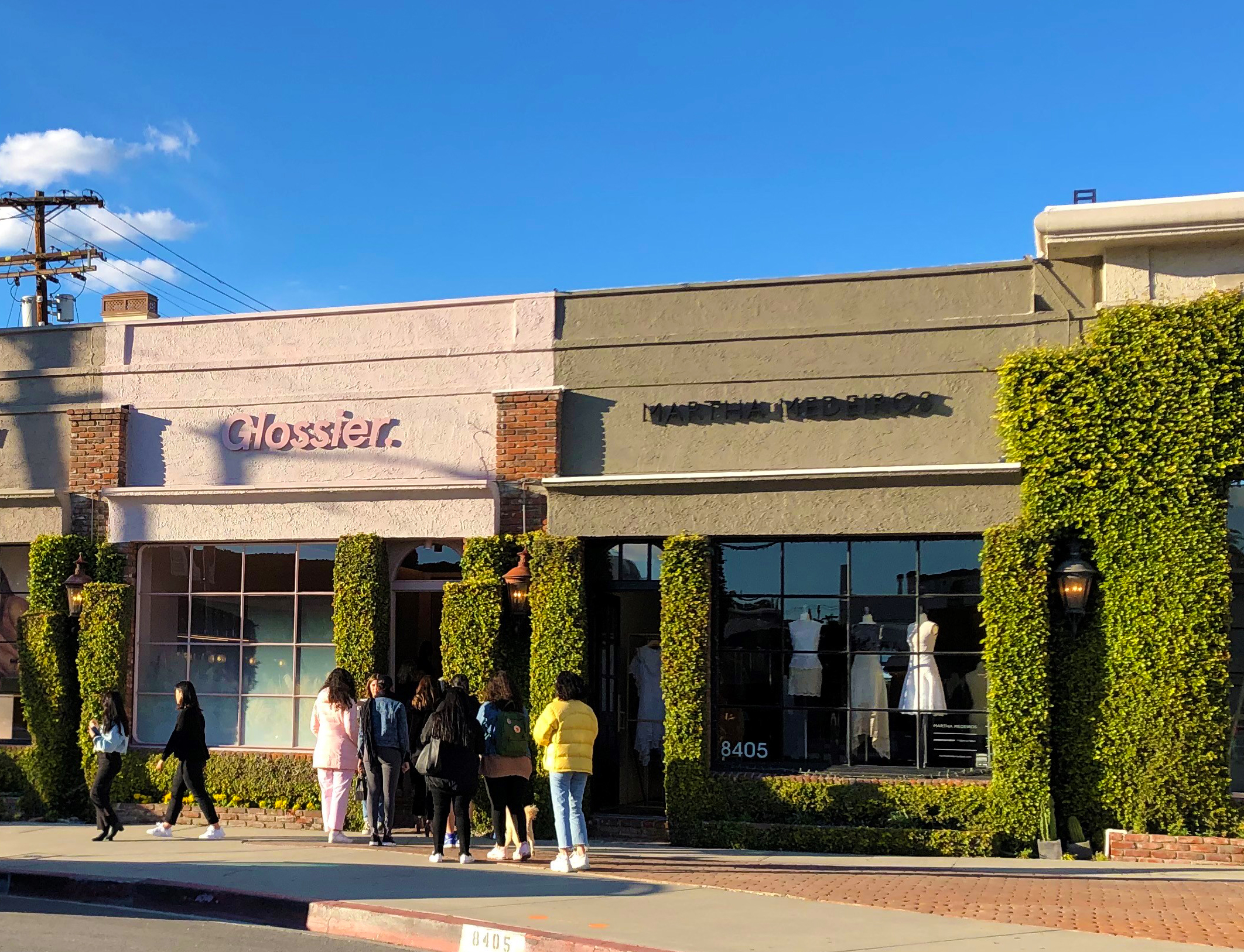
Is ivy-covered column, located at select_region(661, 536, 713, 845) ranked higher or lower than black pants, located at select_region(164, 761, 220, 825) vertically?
higher

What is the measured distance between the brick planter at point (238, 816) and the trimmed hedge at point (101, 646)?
0.73 m

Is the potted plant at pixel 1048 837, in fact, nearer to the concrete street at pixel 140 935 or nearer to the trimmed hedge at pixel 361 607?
the concrete street at pixel 140 935

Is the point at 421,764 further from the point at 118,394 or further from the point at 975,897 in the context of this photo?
the point at 118,394

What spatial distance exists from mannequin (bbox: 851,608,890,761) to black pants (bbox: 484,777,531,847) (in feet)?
11.1

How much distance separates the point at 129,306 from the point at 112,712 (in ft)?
16.6

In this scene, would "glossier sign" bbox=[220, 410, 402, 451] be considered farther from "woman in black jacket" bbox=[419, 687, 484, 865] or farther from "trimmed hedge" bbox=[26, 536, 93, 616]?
"woman in black jacket" bbox=[419, 687, 484, 865]

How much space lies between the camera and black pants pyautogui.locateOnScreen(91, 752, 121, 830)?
13219 millimetres

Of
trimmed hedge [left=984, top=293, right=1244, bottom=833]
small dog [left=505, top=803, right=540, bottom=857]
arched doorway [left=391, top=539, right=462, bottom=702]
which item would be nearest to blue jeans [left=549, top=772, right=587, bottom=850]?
small dog [left=505, top=803, right=540, bottom=857]

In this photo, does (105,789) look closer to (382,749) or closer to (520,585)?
(382,749)

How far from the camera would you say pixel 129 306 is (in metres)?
16.0

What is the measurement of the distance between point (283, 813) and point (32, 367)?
6067 mm

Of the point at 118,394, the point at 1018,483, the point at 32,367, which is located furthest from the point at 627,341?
the point at 32,367

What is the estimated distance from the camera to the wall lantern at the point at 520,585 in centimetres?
1370

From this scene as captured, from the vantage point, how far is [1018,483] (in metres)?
12.7
